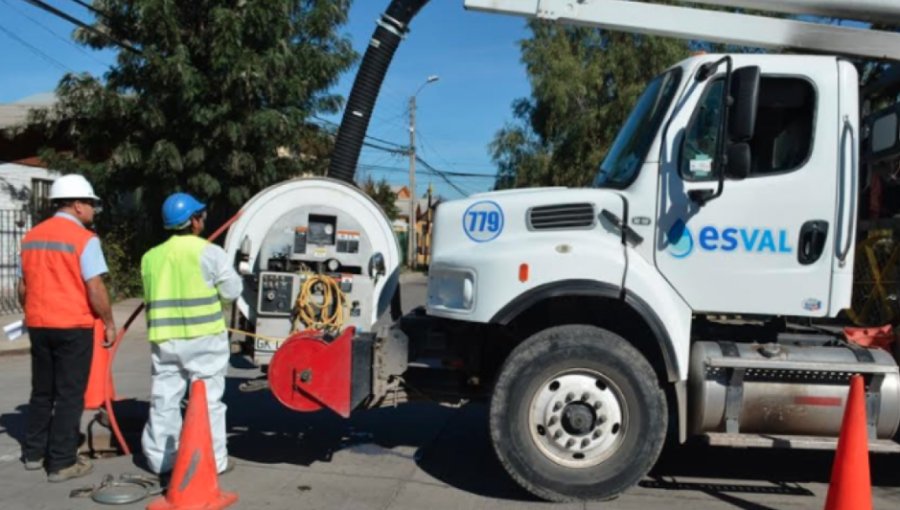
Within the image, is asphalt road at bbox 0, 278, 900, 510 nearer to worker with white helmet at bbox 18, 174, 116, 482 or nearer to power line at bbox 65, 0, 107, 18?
worker with white helmet at bbox 18, 174, 116, 482

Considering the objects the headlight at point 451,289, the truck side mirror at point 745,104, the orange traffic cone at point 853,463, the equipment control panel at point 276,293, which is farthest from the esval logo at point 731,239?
the equipment control panel at point 276,293

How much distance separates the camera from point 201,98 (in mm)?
14664

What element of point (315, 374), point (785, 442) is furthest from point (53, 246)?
point (785, 442)

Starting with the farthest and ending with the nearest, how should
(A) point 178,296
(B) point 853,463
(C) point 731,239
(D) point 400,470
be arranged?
(D) point 400,470 < (A) point 178,296 < (C) point 731,239 < (B) point 853,463

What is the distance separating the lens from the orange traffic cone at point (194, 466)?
4.59 m

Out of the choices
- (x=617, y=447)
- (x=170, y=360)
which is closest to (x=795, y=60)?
(x=617, y=447)

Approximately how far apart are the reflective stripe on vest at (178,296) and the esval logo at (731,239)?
2926 mm

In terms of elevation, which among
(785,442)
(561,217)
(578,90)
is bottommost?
(785,442)

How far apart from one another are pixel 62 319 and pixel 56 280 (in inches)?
10.2

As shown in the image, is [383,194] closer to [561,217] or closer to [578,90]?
[578,90]

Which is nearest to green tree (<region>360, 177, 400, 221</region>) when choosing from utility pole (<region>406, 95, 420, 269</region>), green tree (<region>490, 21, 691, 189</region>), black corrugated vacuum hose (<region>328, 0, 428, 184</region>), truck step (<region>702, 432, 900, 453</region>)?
utility pole (<region>406, 95, 420, 269</region>)

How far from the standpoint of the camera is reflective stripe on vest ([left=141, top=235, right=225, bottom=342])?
5.16 meters

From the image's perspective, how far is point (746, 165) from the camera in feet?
15.3

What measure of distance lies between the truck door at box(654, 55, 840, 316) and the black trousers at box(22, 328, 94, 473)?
3741 mm
